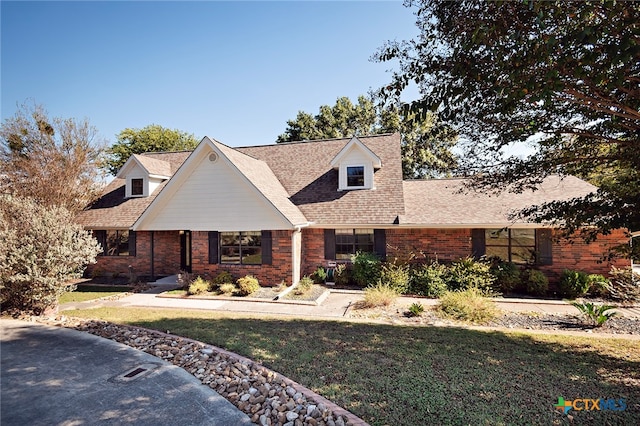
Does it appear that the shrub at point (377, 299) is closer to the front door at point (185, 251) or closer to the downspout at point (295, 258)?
the downspout at point (295, 258)

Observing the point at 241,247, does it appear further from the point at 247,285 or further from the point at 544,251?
the point at 544,251

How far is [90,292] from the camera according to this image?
42.7 ft

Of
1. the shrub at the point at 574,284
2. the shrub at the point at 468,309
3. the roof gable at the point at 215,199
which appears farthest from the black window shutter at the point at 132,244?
the shrub at the point at 574,284

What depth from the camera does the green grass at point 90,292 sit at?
1166 cm

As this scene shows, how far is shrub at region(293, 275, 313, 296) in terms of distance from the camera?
12102mm

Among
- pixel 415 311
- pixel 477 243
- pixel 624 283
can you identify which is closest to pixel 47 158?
pixel 415 311

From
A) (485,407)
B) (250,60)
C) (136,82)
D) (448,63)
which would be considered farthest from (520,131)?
(136,82)

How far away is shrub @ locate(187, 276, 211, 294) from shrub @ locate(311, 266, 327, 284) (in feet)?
15.3

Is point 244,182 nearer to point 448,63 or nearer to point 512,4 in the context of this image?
point 448,63

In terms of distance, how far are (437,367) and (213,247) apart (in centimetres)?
1081

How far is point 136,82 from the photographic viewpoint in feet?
34.0

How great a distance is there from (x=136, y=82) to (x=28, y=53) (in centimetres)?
277

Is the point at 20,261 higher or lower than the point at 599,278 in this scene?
higher

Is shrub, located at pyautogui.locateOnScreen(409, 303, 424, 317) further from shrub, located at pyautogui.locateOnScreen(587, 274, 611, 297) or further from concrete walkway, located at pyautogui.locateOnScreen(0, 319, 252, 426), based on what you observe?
shrub, located at pyautogui.locateOnScreen(587, 274, 611, 297)
